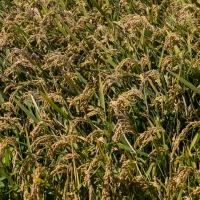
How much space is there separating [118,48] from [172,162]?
3.55ft

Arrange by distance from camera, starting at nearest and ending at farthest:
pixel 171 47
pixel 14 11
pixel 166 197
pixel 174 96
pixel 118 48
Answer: pixel 166 197 < pixel 174 96 < pixel 171 47 < pixel 118 48 < pixel 14 11

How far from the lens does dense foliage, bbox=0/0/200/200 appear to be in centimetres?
241

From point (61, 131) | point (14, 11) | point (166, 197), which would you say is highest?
point (14, 11)

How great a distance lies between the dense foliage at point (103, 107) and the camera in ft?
7.91

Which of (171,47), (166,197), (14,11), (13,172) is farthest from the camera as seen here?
(14,11)

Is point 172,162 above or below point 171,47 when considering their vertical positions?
below

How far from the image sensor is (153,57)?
3.41 m

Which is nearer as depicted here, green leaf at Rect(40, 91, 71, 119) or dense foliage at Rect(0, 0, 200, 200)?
dense foliage at Rect(0, 0, 200, 200)

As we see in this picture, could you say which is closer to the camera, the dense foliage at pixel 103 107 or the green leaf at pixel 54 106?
the dense foliage at pixel 103 107

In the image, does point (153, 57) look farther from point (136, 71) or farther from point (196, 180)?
point (196, 180)

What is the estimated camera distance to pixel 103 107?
2855 millimetres

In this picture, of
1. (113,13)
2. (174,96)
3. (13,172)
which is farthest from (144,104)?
(113,13)

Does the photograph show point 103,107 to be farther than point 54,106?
Yes

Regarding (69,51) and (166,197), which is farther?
(69,51)
